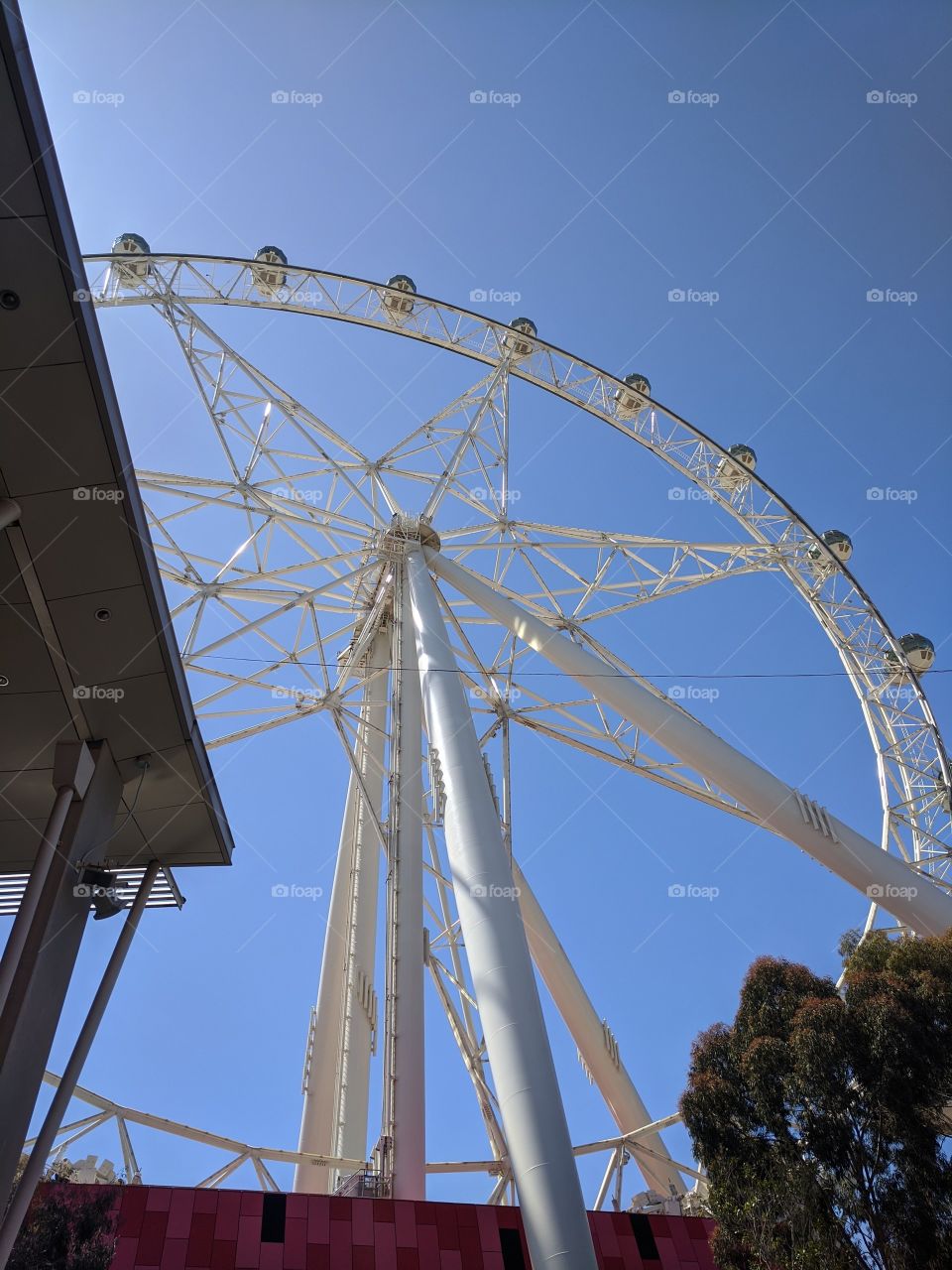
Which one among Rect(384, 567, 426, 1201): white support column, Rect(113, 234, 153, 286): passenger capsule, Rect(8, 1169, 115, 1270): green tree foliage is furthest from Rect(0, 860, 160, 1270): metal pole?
Rect(113, 234, 153, 286): passenger capsule

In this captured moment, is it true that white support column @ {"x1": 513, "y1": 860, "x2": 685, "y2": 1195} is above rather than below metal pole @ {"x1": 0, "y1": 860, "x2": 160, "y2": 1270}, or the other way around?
above

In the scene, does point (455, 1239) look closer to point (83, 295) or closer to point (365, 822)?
point (365, 822)

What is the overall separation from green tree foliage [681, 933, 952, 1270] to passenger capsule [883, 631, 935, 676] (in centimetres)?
1878

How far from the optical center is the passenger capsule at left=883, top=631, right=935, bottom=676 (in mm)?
31422

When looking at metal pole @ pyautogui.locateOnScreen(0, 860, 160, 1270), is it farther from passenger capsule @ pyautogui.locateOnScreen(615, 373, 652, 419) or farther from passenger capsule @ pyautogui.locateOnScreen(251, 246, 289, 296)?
passenger capsule @ pyautogui.locateOnScreen(615, 373, 652, 419)

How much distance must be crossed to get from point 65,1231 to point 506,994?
21.4 feet

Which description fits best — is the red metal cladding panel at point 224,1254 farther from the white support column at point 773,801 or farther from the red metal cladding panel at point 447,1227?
the white support column at point 773,801

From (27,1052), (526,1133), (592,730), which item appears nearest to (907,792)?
(592,730)

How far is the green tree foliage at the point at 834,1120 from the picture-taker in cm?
1191

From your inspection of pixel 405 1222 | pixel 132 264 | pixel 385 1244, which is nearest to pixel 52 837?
pixel 385 1244

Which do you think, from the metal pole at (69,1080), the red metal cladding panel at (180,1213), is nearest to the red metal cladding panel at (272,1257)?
the red metal cladding panel at (180,1213)

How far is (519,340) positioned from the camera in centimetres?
2778

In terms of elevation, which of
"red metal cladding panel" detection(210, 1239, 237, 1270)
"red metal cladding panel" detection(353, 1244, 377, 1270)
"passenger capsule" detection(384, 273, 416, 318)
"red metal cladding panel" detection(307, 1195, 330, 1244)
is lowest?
"red metal cladding panel" detection(353, 1244, 377, 1270)

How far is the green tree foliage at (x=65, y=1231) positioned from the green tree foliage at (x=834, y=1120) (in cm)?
794
